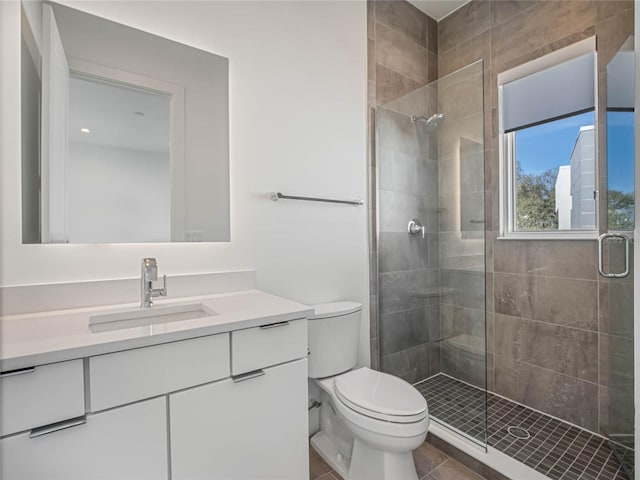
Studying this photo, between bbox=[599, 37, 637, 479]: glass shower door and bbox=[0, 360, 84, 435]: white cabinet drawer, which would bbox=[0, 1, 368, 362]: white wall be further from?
bbox=[599, 37, 637, 479]: glass shower door

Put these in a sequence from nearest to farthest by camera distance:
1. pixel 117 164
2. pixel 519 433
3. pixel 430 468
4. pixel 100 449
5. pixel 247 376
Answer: pixel 100 449, pixel 247 376, pixel 117 164, pixel 430 468, pixel 519 433

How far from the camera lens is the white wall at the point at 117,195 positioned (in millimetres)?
1246

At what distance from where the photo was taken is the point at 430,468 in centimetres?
161

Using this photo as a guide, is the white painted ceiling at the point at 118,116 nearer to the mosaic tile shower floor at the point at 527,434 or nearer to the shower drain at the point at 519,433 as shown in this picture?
the mosaic tile shower floor at the point at 527,434

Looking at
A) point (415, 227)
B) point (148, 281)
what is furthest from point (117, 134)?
point (415, 227)

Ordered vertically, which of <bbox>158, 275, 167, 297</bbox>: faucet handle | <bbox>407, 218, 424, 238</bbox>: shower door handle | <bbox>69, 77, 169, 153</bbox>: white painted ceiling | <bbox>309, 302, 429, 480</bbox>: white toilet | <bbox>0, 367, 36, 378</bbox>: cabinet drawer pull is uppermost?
<bbox>69, 77, 169, 153</bbox>: white painted ceiling

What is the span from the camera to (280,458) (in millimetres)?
1163

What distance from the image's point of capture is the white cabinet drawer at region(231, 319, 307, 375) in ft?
3.47

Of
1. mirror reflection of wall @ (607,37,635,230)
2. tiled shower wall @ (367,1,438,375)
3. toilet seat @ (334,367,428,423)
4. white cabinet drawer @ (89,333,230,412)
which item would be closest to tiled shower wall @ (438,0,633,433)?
mirror reflection of wall @ (607,37,635,230)

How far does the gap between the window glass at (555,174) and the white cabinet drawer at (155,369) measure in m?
2.08

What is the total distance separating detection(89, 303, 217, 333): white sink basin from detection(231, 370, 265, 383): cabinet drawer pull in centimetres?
25

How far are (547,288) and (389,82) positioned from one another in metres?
1.67

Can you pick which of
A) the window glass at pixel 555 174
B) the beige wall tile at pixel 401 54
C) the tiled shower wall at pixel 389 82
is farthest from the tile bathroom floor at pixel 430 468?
the beige wall tile at pixel 401 54

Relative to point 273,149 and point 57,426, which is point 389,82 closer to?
point 273,149
